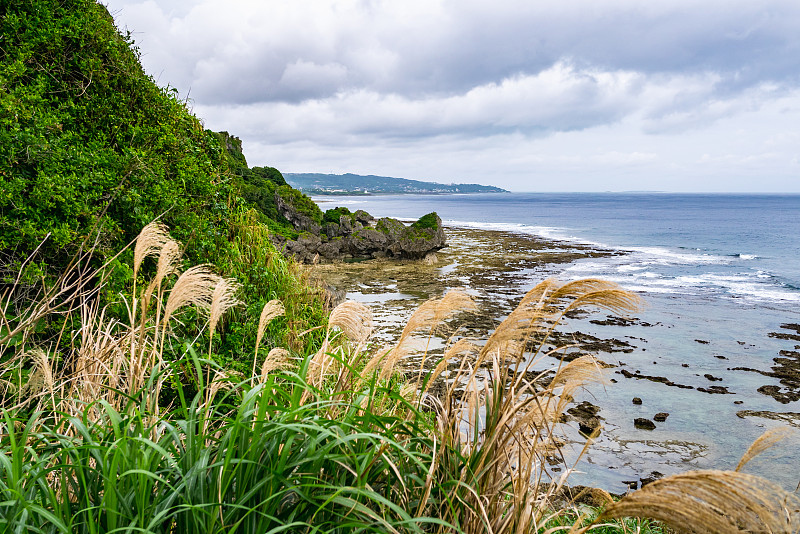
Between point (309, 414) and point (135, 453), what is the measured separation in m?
0.70

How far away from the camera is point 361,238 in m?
37.3

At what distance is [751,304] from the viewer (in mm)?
25406

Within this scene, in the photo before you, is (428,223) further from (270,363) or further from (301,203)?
(270,363)

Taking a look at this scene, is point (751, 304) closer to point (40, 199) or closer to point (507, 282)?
point (507, 282)

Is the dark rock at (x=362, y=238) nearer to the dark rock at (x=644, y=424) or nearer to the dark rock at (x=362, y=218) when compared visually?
the dark rock at (x=362, y=218)

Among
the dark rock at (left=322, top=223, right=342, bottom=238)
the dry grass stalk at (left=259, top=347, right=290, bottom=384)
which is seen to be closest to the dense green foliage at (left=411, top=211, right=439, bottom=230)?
the dark rock at (left=322, top=223, right=342, bottom=238)

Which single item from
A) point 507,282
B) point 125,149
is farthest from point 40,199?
point 507,282

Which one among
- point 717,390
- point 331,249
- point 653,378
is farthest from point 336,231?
point 717,390

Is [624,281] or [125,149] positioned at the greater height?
[125,149]

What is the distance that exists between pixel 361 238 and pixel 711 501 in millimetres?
36417

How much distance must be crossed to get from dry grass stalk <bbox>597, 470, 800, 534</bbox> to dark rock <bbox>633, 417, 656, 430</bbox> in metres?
13.0

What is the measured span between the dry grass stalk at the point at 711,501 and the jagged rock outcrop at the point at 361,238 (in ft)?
114

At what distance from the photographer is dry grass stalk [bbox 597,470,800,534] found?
1.08 meters

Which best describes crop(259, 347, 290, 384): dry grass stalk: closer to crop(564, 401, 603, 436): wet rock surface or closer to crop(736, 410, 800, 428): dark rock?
crop(564, 401, 603, 436): wet rock surface
